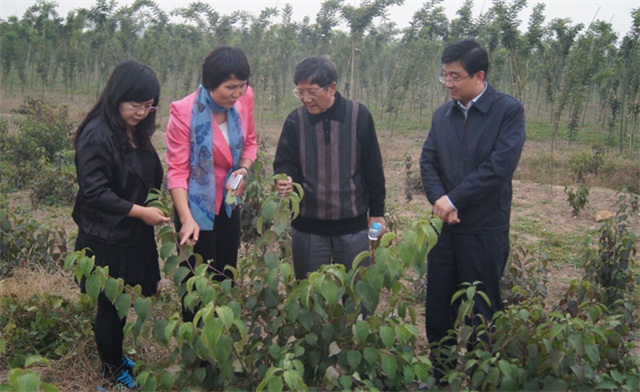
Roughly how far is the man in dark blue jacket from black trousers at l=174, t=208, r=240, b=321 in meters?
0.87

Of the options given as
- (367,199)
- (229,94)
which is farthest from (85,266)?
(367,199)

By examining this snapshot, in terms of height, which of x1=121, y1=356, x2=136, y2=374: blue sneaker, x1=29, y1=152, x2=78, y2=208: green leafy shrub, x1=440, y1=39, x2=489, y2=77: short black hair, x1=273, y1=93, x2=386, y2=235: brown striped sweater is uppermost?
x1=440, y1=39, x2=489, y2=77: short black hair

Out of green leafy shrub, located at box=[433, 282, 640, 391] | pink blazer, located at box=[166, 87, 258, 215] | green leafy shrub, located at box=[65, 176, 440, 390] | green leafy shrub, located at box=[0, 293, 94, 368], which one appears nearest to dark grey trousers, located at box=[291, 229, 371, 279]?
pink blazer, located at box=[166, 87, 258, 215]

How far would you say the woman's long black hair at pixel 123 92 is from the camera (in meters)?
2.20

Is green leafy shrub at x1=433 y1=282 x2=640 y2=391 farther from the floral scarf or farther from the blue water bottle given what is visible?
the floral scarf

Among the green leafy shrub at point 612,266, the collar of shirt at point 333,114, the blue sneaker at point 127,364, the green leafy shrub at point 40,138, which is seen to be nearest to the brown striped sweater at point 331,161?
the collar of shirt at point 333,114

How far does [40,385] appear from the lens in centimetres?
117

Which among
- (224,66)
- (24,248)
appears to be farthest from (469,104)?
(24,248)

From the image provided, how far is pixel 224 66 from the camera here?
229 centimetres

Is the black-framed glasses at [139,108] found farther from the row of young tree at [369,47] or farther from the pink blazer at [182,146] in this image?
the row of young tree at [369,47]

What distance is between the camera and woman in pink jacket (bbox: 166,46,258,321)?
2316mm

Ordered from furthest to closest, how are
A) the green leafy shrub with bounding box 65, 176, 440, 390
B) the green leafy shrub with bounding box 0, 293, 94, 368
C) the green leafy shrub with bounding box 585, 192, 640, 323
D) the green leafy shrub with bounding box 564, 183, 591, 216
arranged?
1. the green leafy shrub with bounding box 564, 183, 591, 216
2. the green leafy shrub with bounding box 585, 192, 640, 323
3. the green leafy shrub with bounding box 0, 293, 94, 368
4. the green leafy shrub with bounding box 65, 176, 440, 390

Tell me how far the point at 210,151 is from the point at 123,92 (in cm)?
40

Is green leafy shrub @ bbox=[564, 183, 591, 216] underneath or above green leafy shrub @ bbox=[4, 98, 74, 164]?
underneath
